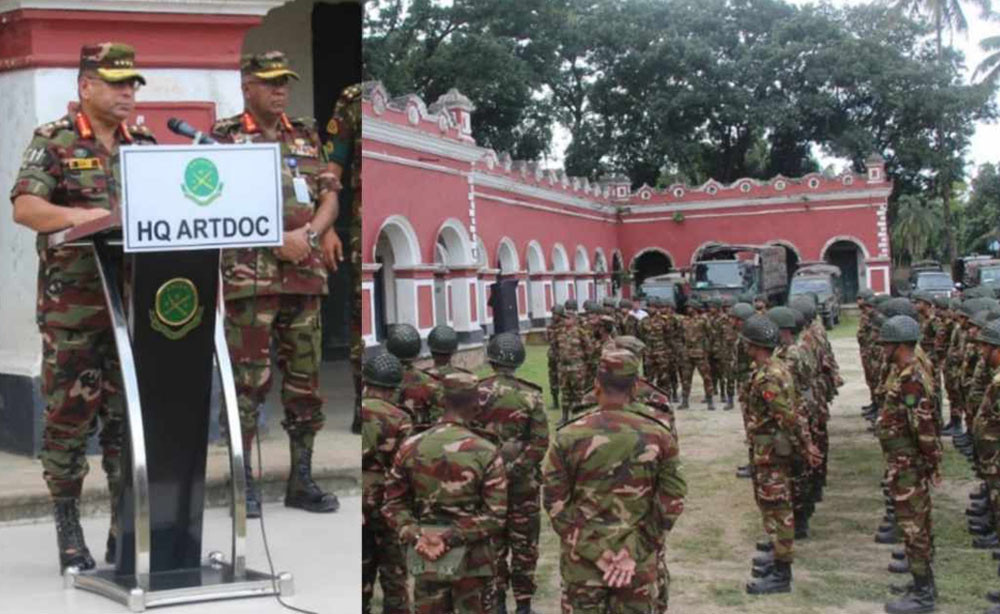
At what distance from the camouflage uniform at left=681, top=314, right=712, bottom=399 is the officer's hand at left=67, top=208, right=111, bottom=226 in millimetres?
8544

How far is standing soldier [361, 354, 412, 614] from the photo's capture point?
3.72 metres

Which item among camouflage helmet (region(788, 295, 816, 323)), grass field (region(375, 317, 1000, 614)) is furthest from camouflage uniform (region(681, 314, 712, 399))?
camouflage helmet (region(788, 295, 816, 323))

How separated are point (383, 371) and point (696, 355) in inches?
325

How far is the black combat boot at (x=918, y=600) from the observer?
16.4 ft

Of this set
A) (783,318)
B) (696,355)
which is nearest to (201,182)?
(783,318)

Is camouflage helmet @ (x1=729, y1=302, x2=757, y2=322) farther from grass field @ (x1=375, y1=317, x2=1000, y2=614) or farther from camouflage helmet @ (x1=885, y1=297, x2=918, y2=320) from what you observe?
camouflage helmet @ (x1=885, y1=297, x2=918, y2=320)

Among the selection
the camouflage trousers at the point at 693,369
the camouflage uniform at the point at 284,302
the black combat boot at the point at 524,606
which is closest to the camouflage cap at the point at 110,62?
the camouflage uniform at the point at 284,302

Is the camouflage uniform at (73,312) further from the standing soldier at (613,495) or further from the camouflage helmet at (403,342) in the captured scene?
the standing soldier at (613,495)

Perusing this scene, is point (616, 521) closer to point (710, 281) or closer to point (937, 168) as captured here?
point (937, 168)

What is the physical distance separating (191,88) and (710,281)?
5.77m

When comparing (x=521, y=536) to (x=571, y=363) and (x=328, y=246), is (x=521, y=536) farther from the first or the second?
(x=571, y=363)

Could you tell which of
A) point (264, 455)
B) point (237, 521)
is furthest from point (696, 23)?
point (237, 521)

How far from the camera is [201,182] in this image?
2969 millimetres

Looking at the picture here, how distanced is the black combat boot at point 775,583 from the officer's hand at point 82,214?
3389 millimetres
